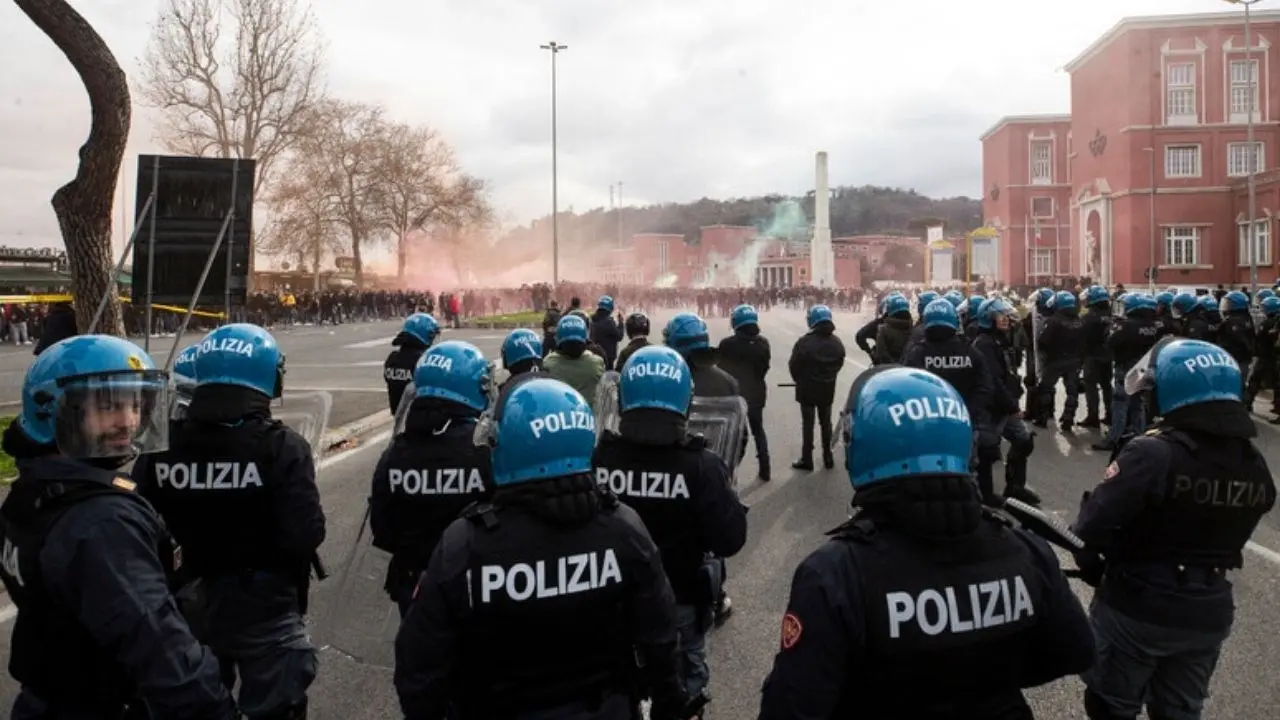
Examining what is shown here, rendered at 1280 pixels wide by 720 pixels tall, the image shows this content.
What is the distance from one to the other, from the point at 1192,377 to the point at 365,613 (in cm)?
357

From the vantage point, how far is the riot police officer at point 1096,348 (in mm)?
11289

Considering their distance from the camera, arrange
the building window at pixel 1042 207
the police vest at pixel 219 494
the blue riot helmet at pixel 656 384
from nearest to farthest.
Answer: the police vest at pixel 219 494 → the blue riot helmet at pixel 656 384 → the building window at pixel 1042 207

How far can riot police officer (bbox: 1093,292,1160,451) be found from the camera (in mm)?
10148

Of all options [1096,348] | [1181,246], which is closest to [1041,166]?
[1181,246]

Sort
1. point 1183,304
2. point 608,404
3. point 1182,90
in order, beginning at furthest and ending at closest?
point 1182,90, point 1183,304, point 608,404

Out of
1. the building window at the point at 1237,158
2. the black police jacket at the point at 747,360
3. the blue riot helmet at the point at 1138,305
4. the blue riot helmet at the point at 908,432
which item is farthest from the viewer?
the building window at the point at 1237,158

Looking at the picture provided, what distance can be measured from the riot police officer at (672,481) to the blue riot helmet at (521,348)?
2917mm

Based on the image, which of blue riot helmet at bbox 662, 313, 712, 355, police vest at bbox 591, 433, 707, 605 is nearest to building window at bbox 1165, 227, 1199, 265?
blue riot helmet at bbox 662, 313, 712, 355

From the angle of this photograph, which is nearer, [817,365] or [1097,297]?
[817,365]

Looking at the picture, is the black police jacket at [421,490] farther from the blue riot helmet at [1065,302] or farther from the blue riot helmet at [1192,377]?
the blue riot helmet at [1065,302]

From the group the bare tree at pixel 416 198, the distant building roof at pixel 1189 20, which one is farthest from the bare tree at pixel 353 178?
the distant building roof at pixel 1189 20

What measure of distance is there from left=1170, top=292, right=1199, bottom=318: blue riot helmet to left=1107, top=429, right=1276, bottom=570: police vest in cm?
948

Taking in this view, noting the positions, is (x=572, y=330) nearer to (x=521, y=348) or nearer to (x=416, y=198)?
(x=521, y=348)

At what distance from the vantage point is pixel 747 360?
8.95 meters
